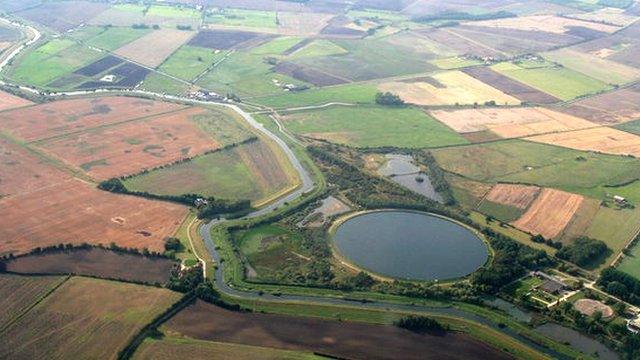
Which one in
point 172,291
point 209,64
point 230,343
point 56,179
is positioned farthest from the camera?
point 209,64

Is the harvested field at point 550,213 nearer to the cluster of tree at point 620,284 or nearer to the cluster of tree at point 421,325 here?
the cluster of tree at point 620,284

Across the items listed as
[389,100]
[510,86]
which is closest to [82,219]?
[389,100]

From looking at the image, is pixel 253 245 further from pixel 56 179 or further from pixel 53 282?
pixel 56 179

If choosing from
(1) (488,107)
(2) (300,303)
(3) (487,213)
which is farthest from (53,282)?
(1) (488,107)

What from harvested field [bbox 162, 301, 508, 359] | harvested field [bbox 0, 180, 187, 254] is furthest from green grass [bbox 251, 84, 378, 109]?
harvested field [bbox 162, 301, 508, 359]

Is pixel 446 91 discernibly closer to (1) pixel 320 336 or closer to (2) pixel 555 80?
(2) pixel 555 80

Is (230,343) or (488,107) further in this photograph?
(488,107)

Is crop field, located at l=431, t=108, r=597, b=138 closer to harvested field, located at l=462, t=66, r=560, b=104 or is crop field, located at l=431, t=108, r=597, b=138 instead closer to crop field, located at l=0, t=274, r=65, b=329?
harvested field, located at l=462, t=66, r=560, b=104
